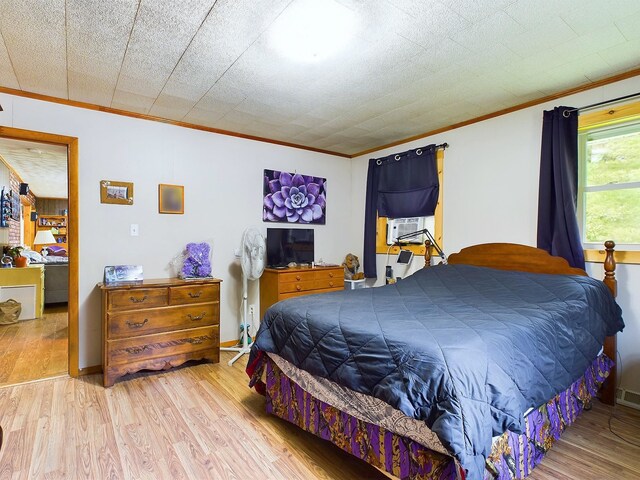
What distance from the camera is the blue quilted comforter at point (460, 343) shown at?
126 centimetres

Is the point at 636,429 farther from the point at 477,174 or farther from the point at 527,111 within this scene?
the point at 527,111

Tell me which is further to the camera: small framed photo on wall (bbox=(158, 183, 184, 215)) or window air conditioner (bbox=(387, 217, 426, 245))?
window air conditioner (bbox=(387, 217, 426, 245))

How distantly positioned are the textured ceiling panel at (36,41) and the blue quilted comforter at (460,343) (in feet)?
6.68

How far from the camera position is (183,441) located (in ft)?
6.51

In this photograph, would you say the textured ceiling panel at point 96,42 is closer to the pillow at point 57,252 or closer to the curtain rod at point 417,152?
the curtain rod at point 417,152

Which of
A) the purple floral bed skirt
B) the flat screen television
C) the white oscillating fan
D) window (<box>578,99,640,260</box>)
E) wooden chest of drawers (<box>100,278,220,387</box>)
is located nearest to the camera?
the purple floral bed skirt

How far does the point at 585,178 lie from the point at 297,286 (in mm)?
2768

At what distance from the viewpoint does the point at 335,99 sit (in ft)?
9.43

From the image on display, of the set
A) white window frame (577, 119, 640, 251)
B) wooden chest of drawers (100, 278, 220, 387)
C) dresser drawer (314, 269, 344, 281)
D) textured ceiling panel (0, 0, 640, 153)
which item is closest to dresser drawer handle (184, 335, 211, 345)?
wooden chest of drawers (100, 278, 220, 387)

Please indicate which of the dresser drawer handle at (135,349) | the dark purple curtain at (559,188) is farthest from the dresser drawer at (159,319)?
the dark purple curtain at (559,188)

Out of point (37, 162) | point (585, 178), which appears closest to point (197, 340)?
point (585, 178)

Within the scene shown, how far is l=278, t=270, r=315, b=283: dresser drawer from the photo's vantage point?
365cm

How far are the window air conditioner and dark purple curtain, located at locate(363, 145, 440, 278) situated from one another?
0.19 ft

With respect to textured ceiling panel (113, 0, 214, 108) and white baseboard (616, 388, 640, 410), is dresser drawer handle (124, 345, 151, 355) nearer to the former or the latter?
textured ceiling panel (113, 0, 214, 108)
